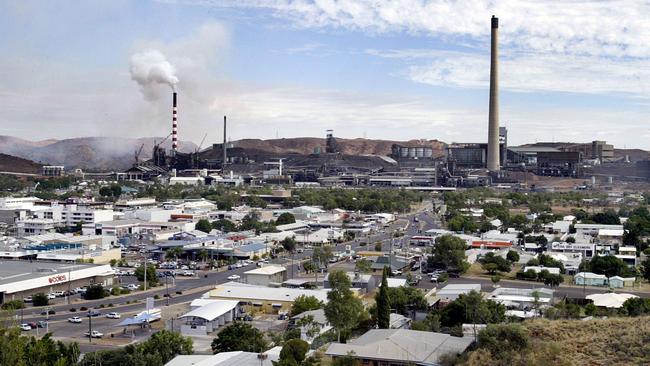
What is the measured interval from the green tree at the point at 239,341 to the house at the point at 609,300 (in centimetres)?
523

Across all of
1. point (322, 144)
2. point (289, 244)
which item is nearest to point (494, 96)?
point (289, 244)

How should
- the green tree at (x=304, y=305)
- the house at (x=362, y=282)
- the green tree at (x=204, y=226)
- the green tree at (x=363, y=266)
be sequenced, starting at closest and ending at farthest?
the green tree at (x=304, y=305) → the house at (x=362, y=282) → the green tree at (x=363, y=266) → the green tree at (x=204, y=226)

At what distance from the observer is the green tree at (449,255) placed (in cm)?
1545

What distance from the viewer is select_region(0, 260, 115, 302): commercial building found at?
1222 centimetres

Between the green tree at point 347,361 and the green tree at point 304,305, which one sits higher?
the green tree at point 347,361

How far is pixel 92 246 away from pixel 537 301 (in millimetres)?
10980

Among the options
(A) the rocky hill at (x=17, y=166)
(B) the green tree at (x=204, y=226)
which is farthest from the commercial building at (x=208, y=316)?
(A) the rocky hill at (x=17, y=166)

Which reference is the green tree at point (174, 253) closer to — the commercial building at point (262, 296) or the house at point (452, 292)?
the commercial building at point (262, 296)

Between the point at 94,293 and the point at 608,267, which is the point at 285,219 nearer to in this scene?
the point at 608,267

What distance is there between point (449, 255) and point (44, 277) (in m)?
7.53

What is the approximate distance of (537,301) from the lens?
410 inches

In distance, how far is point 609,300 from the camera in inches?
449

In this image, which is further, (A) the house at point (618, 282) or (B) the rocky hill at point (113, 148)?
(B) the rocky hill at point (113, 148)

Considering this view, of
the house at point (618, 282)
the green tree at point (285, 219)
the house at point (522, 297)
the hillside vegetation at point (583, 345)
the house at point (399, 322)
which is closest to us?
the hillside vegetation at point (583, 345)
